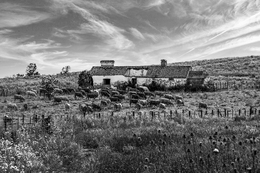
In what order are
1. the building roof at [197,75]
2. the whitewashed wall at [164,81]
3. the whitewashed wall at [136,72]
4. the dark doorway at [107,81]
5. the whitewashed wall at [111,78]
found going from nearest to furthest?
the whitewashed wall at [164,81] < the building roof at [197,75] < the whitewashed wall at [136,72] < the whitewashed wall at [111,78] < the dark doorway at [107,81]

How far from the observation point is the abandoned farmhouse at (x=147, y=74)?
127 ft

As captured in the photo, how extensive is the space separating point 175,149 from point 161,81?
1281 inches

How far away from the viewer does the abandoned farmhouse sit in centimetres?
3883

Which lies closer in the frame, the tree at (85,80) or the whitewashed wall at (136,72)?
the tree at (85,80)

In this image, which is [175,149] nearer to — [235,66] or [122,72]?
[122,72]

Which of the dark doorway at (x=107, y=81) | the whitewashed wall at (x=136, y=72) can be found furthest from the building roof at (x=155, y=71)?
the dark doorway at (x=107, y=81)

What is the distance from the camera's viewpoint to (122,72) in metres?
44.3

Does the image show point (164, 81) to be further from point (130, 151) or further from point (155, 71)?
point (130, 151)

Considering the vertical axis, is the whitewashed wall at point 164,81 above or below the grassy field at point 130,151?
above

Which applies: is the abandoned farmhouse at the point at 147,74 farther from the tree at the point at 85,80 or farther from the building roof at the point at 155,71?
the tree at the point at 85,80

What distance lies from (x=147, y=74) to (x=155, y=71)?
1.47 m

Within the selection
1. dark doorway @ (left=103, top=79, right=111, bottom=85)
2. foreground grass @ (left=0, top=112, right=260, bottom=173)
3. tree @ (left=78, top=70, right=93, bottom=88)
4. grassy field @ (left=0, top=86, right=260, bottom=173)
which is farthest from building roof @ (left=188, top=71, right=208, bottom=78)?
foreground grass @ (left=0, top=112, right=260, bottom=173)

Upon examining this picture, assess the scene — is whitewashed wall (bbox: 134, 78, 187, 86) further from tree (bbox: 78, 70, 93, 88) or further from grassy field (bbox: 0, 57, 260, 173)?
grassy field (bbox: 0, 57, 260, 173)

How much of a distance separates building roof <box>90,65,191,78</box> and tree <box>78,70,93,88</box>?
1.85 meters
